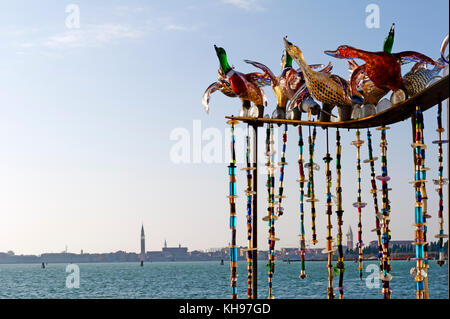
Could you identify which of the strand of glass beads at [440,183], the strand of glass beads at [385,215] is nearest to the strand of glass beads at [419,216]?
the strand of glass beads at [440,183]

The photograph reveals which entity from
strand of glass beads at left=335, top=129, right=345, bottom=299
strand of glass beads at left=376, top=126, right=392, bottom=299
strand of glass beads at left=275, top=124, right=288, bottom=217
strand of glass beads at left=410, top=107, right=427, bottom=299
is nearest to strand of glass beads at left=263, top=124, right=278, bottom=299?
strand of glass beads at left=275, top=124, right=288, bottom=217

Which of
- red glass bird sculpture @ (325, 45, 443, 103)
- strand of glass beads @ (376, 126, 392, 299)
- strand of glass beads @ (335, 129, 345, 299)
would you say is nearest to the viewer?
red glass bird sculpture @ (325, 45, 443, 103)

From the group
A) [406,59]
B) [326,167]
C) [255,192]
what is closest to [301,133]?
[326,167]

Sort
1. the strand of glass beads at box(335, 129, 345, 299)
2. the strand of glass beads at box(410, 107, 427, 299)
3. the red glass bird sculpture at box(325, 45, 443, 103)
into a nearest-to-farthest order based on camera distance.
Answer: the strand of glass beads at box(410, 107, 427, 299) < the red glass bird sculpture at box(325, 45, 443, 103) < the strand of glass beads at box(335, 129, 345, 299)

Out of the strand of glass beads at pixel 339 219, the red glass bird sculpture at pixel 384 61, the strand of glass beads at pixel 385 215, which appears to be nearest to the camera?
the red glass bird sculpture at pixel 384 61

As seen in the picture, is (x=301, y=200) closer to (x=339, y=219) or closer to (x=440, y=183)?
(x=339, y=219)

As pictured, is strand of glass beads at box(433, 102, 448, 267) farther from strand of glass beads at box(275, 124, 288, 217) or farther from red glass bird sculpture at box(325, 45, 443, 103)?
strand of glass beads at box(275, 124, 288, 217)

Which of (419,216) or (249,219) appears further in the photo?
(249,219)

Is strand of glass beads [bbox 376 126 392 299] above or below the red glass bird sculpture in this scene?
below

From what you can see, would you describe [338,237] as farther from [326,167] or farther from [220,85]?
[220,85]

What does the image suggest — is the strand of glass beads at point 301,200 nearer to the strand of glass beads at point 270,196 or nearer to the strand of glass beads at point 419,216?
the strand of glass beads at point 270,196

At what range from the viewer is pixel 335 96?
6168 millimetres

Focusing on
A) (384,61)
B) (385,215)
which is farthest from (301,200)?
(384,61)
